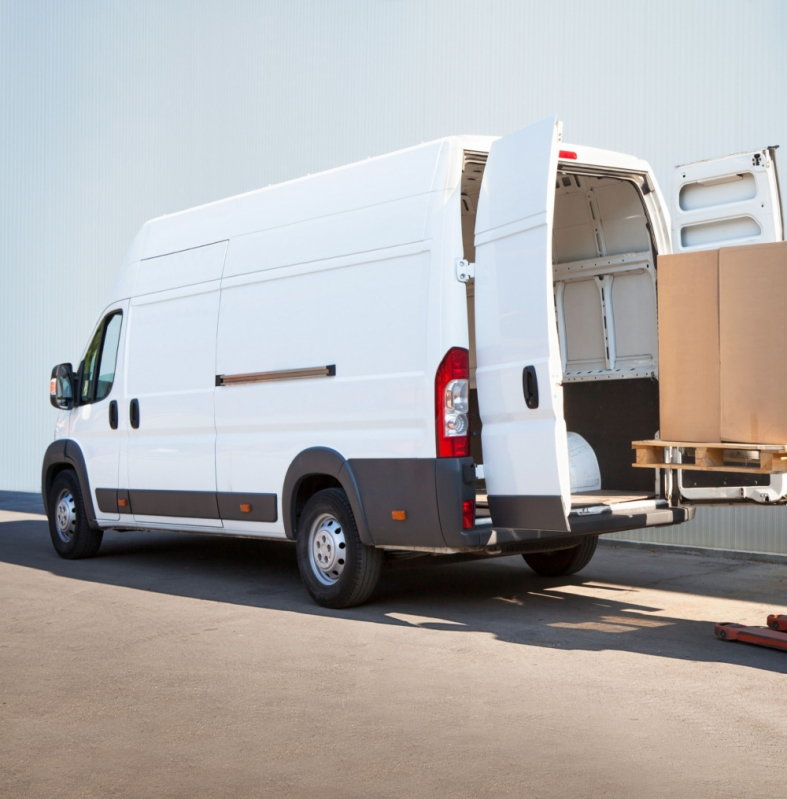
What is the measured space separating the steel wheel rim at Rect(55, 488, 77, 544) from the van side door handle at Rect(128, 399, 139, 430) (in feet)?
4.51

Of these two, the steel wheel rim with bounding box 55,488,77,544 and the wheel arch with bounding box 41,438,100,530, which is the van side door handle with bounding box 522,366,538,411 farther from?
the steel wheel rim with bounding box 55,488,77,544

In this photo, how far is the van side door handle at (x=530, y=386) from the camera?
6.14m

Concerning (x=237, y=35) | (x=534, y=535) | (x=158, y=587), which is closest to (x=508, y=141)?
(x=534, y=535)

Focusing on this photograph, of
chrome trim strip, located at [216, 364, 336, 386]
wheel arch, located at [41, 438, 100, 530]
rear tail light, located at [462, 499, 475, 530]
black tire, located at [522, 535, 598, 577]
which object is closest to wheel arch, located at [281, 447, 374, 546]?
chrome trim strip, located at [216, 364, 336, 386]

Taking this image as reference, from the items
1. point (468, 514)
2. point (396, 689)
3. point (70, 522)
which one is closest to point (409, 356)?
point (468, 514)

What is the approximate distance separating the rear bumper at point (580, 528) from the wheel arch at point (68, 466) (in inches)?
174

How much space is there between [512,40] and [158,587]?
22.4 feet

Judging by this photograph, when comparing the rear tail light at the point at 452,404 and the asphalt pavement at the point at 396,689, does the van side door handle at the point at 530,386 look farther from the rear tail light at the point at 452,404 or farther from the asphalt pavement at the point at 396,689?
the asphalt pavement at the point at 396,689

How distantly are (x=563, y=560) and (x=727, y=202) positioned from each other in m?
3.02

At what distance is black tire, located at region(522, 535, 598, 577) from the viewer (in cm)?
831

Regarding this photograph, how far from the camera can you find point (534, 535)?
Result: 6.51 meters

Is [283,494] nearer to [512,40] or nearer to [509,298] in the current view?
[509,298]

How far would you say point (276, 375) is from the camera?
7.54 m

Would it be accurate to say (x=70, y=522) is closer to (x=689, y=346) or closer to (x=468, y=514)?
(x=468, y=514)
